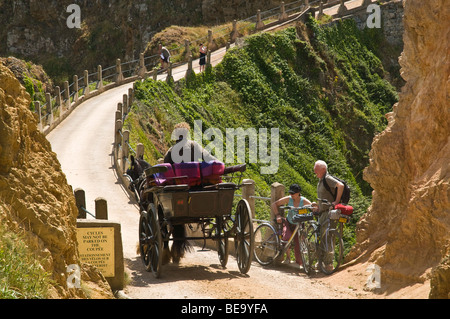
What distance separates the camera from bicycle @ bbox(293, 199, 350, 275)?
11.6 m

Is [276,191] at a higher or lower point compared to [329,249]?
higher

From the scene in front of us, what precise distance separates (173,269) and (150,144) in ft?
50.3

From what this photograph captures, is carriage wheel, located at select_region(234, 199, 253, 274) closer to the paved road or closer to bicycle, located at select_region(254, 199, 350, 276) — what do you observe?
the paved road

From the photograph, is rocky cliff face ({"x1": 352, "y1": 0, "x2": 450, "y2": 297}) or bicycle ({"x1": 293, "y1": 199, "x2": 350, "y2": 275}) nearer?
rocky cliff face ({"x1": 352, "y1": 0, "x2": 450, "y2": 297})

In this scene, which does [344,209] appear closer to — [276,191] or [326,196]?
[326,196]

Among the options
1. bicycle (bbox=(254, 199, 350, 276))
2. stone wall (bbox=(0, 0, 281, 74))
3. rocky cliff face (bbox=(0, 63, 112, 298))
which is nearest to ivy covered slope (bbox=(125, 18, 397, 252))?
stone wall (bbox=(0, 0, 281, 74))

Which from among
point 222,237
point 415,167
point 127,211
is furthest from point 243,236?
point 127,211

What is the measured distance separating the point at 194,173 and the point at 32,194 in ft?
11.4

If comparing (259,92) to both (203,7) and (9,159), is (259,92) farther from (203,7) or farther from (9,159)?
(9,159)

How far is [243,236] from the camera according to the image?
37.3 feet

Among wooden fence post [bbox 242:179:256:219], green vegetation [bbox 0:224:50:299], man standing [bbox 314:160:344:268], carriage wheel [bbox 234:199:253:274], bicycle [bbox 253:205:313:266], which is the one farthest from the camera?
wooden fence post [bbox 242:179:256:219]

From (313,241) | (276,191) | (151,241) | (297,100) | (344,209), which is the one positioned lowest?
(313,241)

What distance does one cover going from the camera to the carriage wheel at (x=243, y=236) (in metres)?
11.2
